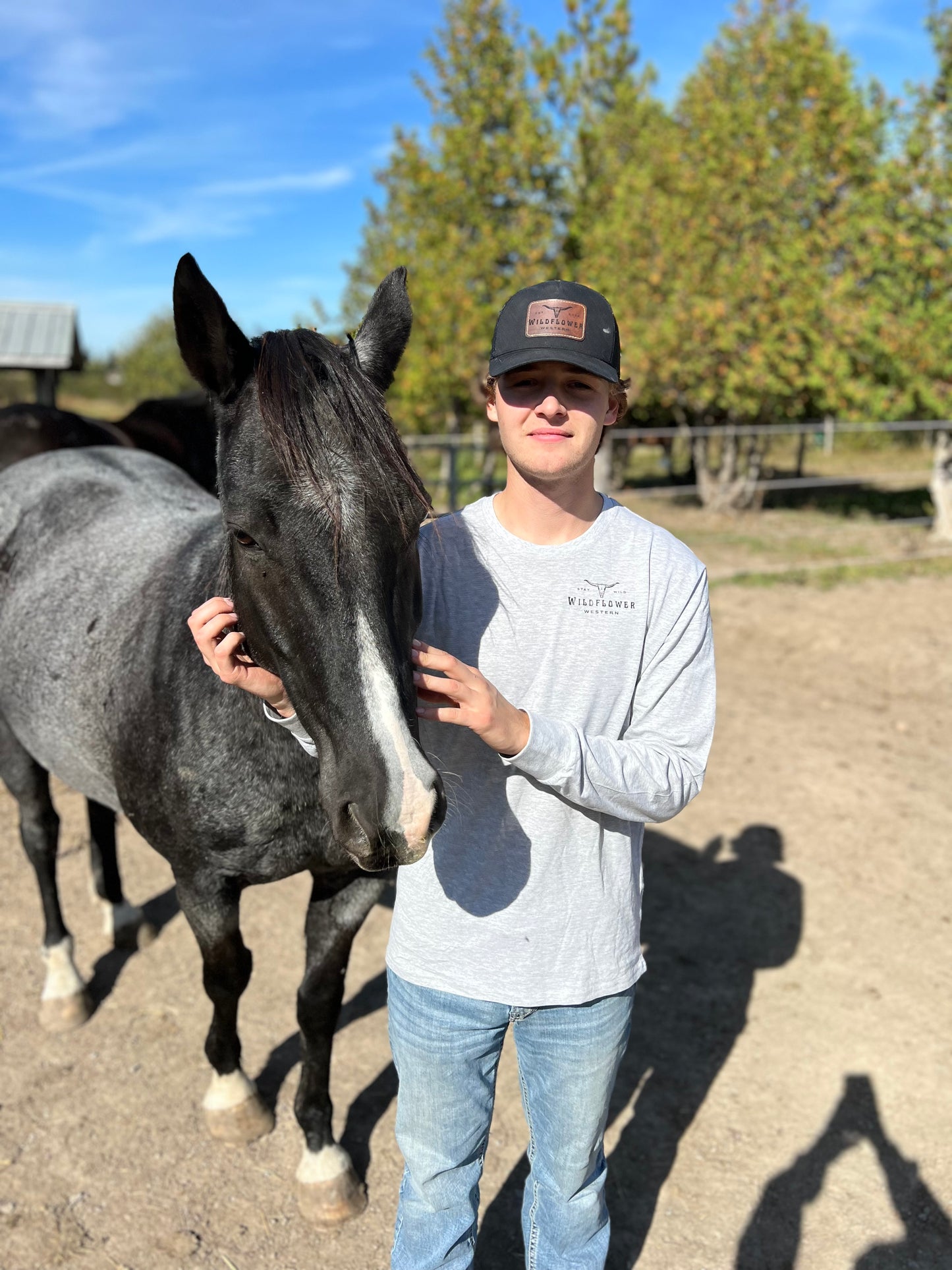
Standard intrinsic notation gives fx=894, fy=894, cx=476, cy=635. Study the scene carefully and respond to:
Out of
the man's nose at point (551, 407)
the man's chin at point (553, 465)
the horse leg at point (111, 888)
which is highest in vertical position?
the man's nose at point (551, 407)

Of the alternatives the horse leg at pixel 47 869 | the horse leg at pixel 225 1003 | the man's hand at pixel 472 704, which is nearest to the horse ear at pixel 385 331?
the man's hand at pixel 472 704

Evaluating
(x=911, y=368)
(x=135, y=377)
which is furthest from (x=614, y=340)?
(x=135, y=377)

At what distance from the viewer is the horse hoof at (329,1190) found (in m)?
2.29

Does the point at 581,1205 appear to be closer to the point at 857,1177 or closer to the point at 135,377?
the point at 857,1177

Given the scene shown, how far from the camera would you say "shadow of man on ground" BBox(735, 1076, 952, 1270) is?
7.11 ft

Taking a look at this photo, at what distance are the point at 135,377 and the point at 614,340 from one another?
43308 millimetres

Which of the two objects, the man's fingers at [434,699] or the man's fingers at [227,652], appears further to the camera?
the man's fingers at [227,652]

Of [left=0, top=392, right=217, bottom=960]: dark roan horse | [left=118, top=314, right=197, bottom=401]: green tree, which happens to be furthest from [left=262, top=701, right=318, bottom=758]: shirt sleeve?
[left=118, top=314, right=197, bottom=401]: green tree

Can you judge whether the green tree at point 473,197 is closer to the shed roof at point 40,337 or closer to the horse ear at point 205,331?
the shed roof at point 40,337

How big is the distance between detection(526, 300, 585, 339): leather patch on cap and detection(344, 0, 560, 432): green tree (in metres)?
13.2

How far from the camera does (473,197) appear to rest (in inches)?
568

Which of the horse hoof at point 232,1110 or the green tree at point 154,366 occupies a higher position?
the green tree at point 154,366

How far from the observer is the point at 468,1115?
5.24 feet

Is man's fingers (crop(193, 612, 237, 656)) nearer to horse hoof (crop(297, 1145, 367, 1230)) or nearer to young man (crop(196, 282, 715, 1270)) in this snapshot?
young man (crop(196, 282, 715, 1270))
